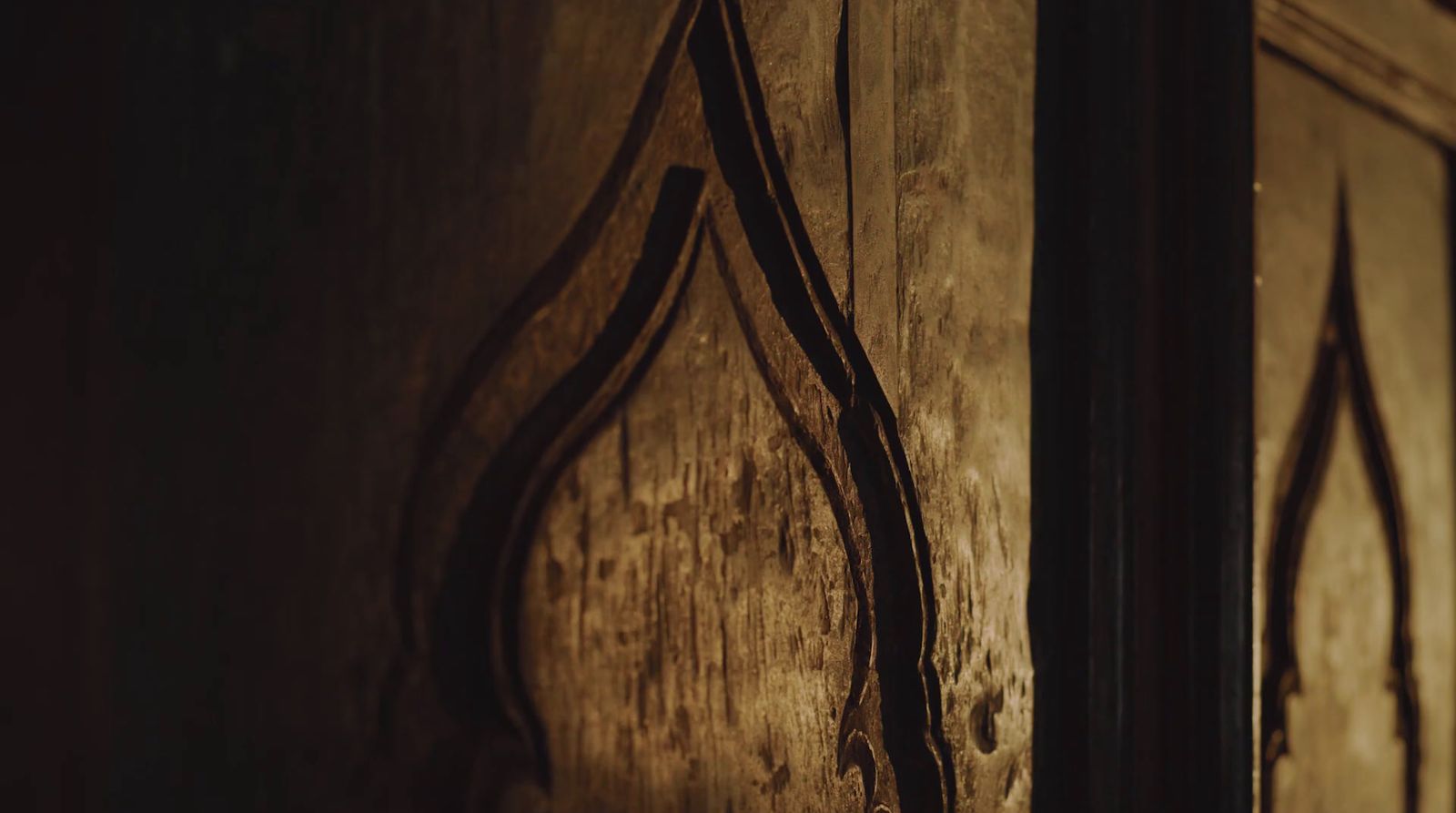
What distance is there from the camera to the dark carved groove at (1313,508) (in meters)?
0.74

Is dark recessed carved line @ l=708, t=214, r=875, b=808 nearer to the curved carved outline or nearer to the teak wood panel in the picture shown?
the curved carved outline

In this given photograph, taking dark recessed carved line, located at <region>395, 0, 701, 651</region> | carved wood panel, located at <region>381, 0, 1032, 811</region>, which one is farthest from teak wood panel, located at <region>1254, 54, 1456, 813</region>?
dark recessed carved line, located at <region>395, 0, 701, 651</region>

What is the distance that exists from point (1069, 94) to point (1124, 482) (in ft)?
0.66

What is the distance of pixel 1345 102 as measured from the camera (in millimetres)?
832

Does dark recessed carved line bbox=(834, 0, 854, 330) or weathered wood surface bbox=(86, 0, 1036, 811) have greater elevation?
dark recessed carved line bbox=(834, 0, 854, 330)

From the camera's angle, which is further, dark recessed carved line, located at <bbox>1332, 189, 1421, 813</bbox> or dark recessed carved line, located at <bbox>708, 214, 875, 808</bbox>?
dark recessed carved line, located at <bbox>1332, 189, 1421, 813</bbox>

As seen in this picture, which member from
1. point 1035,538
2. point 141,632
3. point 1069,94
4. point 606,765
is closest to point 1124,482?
point 1035,538

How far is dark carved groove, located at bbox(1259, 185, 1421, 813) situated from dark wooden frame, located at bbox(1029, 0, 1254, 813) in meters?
0.11

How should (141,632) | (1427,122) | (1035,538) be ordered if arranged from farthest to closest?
1. (1427,122)
2. (1035,538)
3. (141,632)

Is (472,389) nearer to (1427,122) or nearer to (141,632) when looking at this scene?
(141,632)

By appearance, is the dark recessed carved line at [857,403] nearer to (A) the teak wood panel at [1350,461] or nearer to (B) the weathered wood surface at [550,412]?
(B) the weathered wood surface at [550,412]

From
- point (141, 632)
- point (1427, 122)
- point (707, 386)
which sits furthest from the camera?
point (1427, 122)

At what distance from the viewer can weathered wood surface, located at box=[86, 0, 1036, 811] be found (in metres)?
0.27

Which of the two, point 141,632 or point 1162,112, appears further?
point 1162,112
